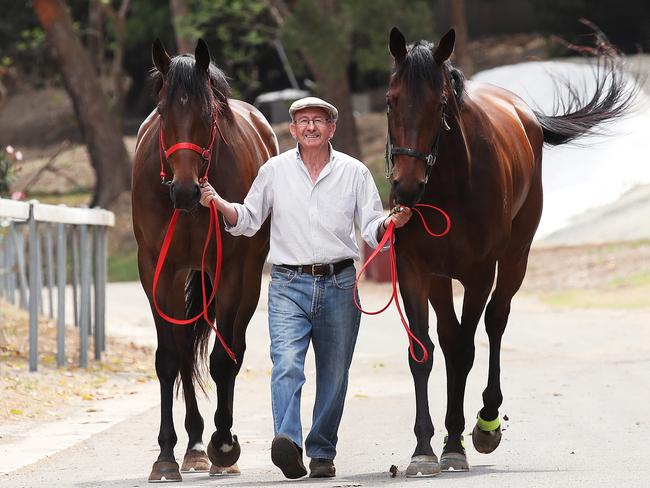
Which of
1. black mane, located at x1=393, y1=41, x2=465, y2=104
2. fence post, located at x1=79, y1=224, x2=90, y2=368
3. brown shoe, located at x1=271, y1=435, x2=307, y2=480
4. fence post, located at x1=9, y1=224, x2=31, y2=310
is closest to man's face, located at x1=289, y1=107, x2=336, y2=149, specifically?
black mane, located at x1=393, y1=41, x2=465, y2=104

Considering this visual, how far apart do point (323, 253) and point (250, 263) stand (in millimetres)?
1012

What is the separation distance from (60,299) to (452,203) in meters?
5.99

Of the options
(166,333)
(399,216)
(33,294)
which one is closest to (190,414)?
(166,333)

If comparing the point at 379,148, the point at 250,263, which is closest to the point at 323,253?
the point at 250,263

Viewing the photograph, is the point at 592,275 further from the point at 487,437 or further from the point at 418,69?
the point at 418,69

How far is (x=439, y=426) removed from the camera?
9328mm

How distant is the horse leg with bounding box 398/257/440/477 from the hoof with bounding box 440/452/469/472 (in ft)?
0.90

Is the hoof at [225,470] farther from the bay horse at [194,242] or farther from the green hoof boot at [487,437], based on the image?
the green hoof boot at [487,437]

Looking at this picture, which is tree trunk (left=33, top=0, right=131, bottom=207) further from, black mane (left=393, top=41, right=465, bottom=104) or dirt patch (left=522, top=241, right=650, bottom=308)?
black mane (left=393, top=41, right=465, bottom=104)

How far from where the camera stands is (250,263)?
840 cm

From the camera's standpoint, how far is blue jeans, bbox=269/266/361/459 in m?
7.41

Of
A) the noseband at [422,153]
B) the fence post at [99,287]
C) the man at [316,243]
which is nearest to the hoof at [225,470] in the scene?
the man at [316,243]

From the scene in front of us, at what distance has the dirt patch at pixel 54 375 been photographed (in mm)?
10609

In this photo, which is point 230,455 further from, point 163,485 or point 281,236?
point 281,236
